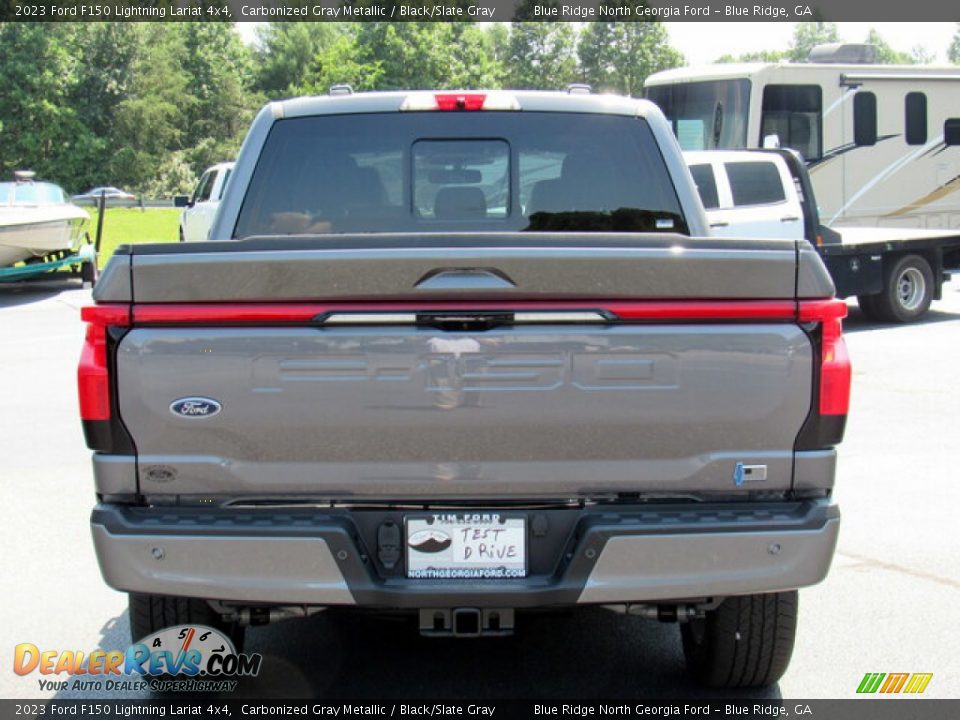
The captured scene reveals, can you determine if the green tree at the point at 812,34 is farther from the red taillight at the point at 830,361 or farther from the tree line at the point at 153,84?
the red taillight at the point at 830,361

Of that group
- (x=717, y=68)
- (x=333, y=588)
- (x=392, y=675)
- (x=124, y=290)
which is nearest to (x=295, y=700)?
(x=392, y=675)

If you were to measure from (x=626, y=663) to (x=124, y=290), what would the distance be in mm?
2279

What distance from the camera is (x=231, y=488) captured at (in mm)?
3619

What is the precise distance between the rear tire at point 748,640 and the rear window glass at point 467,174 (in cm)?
159

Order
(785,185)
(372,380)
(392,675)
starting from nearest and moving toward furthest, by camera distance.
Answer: (372,380) → (392,675) → (785,185)

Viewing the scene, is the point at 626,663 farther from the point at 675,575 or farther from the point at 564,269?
the point at 564,269

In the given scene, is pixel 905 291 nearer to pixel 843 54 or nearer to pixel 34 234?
pixel 843 54

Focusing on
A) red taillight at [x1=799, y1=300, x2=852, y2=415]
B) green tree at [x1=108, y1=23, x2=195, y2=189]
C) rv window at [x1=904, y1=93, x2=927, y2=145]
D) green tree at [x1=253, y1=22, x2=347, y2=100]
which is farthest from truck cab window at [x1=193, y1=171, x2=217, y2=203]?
green tree at [x1=253, y1=22, x2=347, y2=100]

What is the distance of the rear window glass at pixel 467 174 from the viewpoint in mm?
5113

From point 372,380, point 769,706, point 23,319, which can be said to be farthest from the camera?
point 23,319

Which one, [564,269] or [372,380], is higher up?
[564,269]

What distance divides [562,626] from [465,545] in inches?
64.7

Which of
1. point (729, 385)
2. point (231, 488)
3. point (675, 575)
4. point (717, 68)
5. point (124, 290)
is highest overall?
point (717, 68)

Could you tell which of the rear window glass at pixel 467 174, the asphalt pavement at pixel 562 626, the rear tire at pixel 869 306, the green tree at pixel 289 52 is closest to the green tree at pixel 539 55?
the green tree at pixel 289 52
